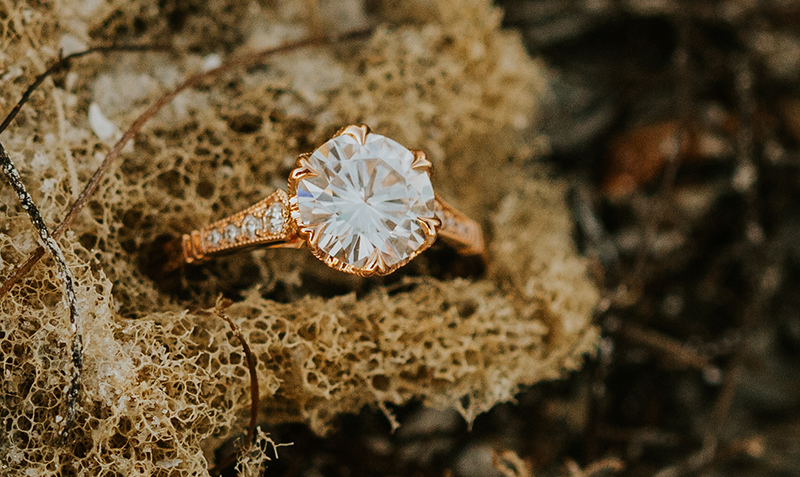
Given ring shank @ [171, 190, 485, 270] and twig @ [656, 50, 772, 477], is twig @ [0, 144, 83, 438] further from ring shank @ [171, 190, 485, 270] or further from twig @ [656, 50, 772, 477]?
twig @ [656, 50, 772, 477]

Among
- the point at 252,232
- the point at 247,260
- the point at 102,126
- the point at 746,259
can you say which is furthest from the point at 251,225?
the point at 746,259

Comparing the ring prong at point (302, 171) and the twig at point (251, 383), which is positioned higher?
the ring prong at point (302, 171)

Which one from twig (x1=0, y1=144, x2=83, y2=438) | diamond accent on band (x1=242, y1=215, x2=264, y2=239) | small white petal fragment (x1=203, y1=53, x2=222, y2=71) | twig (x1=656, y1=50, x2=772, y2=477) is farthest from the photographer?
twig (x1=656, y1=50, x2=772, y2=477)

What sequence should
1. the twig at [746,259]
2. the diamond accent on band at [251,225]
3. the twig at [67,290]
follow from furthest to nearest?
the twig at [746,259] < the diamond accent on band at [251,225] < the twig at [67,290]

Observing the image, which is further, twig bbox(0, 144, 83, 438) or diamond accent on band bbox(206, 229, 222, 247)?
diamond accent on band bbox(206, 229, 222, 247)

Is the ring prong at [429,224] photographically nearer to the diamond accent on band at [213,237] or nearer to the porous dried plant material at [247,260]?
the porous dried plant material at [247,260]

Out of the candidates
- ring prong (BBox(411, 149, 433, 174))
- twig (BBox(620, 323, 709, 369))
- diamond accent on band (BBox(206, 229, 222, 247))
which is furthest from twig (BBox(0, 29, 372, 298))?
twig (BBox(620, 323, 709, 369))

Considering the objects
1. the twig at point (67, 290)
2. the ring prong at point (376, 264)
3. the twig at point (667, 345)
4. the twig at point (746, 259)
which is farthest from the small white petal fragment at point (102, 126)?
the twig at point (746, 259)
